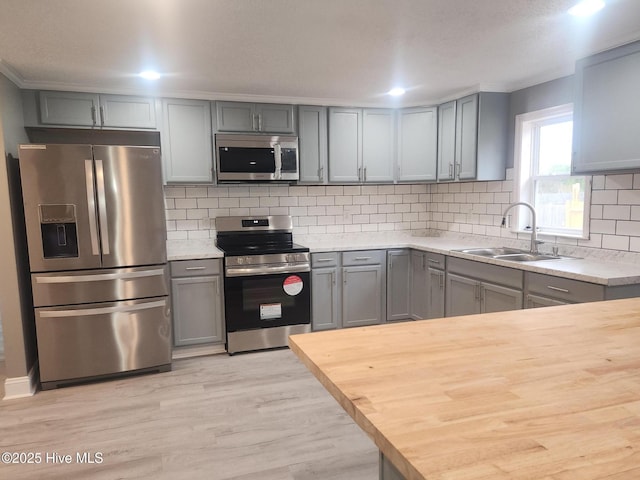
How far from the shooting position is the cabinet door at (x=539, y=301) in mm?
2716

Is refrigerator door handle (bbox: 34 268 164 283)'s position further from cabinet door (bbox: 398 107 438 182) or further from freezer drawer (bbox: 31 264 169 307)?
cabinet door (bbox: 398 107 438 182)

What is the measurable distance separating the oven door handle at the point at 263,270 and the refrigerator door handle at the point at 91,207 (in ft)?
3.34

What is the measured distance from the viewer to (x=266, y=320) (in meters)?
3.77

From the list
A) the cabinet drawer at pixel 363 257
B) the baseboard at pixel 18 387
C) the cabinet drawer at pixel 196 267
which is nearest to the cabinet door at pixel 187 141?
the cabinet drawer at pixel 196 267

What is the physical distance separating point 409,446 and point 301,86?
3.36m

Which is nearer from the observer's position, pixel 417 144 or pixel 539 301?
pixel 539 301

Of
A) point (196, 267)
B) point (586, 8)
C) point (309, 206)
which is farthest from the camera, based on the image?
point (309, 206)

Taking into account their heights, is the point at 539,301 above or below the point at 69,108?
below

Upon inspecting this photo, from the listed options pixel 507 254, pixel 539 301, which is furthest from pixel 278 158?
pixel 539 301

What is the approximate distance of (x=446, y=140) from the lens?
417cm

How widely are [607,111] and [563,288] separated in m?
1.14

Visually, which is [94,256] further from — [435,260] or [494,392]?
[494,392]

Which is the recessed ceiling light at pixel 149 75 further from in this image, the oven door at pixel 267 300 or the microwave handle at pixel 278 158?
the oven door at pixel 267 300

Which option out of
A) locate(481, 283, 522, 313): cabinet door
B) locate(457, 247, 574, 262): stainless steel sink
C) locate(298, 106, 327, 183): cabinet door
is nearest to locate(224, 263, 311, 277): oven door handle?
locate(298, 106, 327, 183): cabinet door
